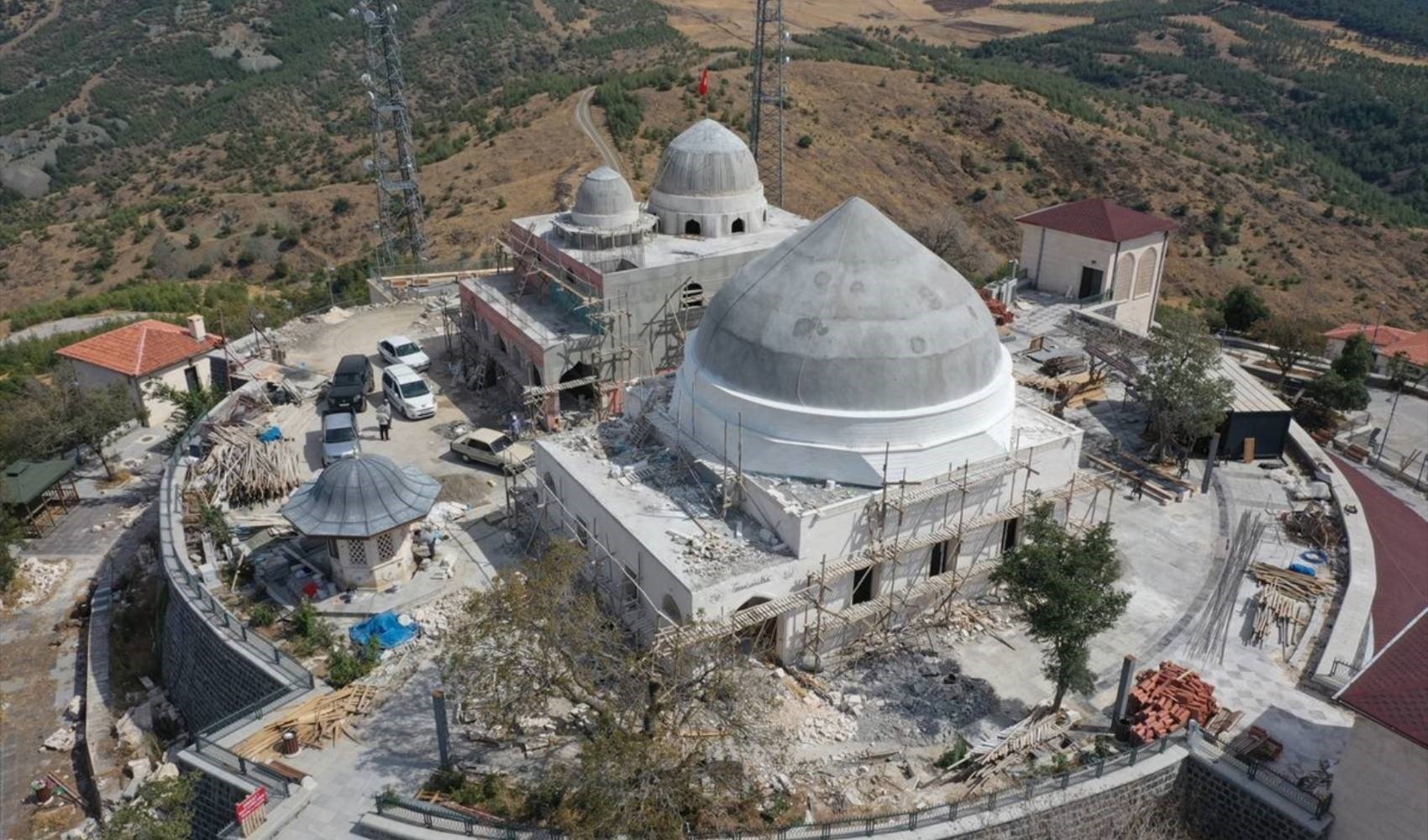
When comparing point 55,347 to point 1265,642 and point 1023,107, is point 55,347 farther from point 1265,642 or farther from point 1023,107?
point 1023,107

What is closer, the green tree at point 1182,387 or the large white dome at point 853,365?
the large white dome at point 853,365

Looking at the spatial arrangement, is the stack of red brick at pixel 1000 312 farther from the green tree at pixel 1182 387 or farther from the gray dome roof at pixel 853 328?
the gray dome roof at pixel 853 328

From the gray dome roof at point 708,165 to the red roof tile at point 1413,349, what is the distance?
2808 cm

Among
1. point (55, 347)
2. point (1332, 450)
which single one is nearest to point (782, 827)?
point (1332, 450)

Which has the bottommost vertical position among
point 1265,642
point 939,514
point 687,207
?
point 1265,642

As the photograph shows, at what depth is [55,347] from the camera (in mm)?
44344

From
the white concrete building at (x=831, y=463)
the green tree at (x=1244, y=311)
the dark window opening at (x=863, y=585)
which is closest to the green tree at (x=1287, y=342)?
the green tree at (x=1244, y=311)

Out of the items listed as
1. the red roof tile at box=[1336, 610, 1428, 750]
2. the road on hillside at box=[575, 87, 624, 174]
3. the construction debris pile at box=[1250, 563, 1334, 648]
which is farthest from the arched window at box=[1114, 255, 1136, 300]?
the road on hillside at box=[575, 87, 624, 174]

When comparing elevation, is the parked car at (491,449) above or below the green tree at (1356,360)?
below

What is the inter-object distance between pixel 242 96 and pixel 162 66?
17390 millimetres

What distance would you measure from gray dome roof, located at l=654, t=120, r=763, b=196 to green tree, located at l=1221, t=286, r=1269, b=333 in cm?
2275

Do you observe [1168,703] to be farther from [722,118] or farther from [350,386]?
[722,118]

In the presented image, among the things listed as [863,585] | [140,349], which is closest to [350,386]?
[140,349]

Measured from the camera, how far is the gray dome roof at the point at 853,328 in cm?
2312
